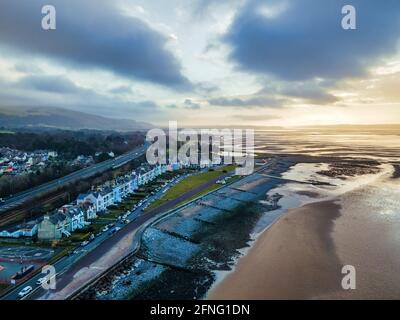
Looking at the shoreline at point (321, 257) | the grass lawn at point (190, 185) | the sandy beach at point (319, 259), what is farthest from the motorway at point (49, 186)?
the sandy beach at point (319, 259)

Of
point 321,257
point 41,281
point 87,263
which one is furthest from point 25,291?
point 321,257

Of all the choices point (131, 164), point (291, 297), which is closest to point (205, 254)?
point (291, 297)

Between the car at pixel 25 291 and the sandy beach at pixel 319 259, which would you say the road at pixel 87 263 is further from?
the sandy beach at pixel 319 259

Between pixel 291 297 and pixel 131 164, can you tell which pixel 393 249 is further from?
pixel 131 164

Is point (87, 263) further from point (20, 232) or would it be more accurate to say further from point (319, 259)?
point (319, 259)

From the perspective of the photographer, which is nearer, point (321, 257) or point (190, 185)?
point (321, 257)
